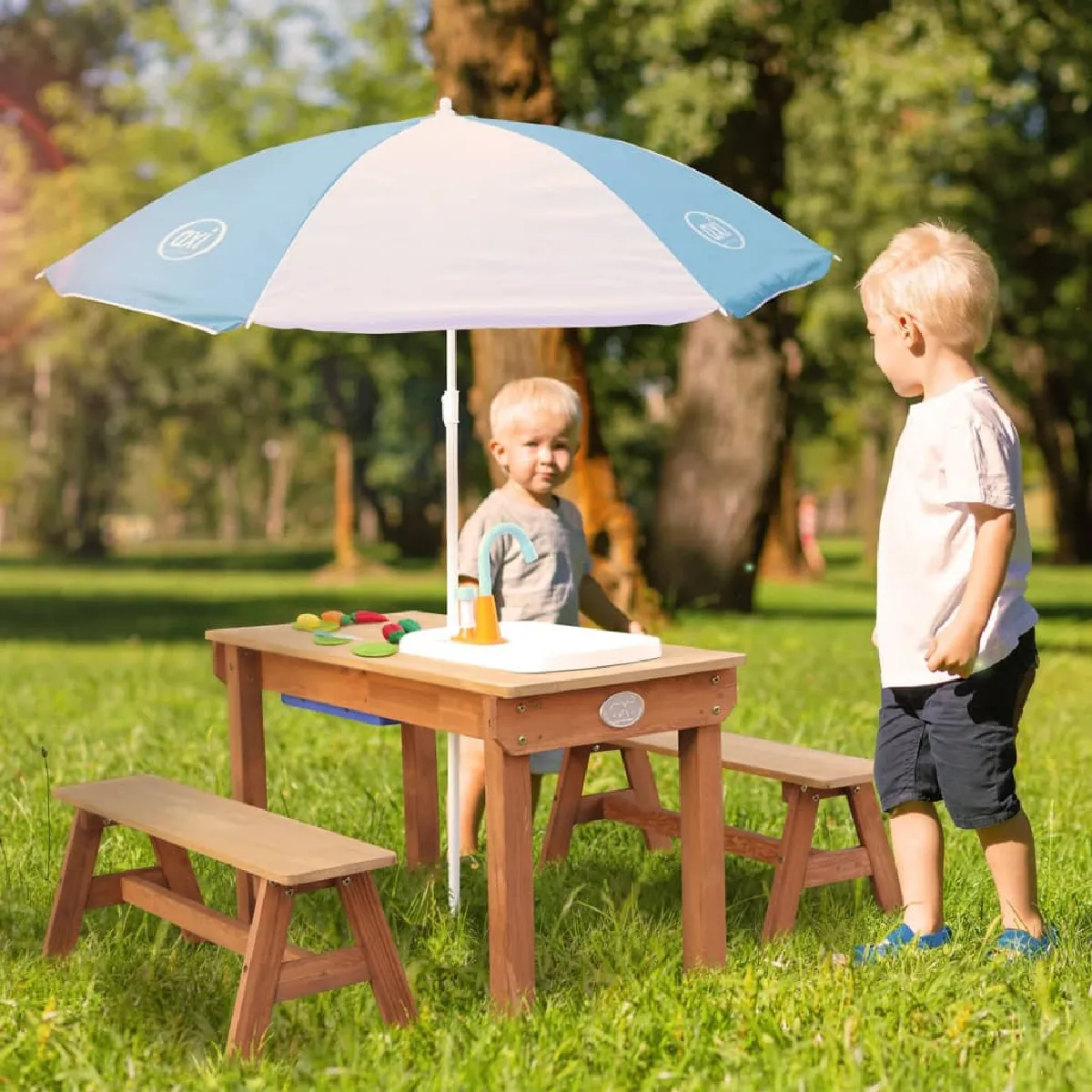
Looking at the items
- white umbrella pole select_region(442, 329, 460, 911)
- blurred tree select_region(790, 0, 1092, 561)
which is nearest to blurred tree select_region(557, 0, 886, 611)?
blurred tree select_region(790, 0, 1092, 561)

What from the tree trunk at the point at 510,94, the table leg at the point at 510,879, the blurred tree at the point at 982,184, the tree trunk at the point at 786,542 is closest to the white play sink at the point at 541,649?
the table leg at the point at 510,879

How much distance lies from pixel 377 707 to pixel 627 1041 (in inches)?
44.8

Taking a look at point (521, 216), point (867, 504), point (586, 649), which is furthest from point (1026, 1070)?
point (867, 504)

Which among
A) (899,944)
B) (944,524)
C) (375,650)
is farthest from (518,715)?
(899,944)

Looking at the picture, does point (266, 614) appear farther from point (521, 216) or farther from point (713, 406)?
point (521, 216)

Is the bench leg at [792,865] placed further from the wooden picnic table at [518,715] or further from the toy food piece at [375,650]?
the toy food piece at [375,650]

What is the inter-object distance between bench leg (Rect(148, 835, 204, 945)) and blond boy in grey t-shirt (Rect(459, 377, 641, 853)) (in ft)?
3.77

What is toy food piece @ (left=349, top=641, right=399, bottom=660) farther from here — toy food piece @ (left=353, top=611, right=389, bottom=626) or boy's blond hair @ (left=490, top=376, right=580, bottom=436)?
boy's blond hair @ (left=490, top=376, right=580, bottom=436)

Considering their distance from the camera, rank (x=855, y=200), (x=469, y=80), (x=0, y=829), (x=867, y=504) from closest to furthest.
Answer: (x=0, y=829) → (x=469, y=80) → (x=855, y=200) → (x=867, y=504)

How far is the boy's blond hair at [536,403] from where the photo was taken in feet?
17.2

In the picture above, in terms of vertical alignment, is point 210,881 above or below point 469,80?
below

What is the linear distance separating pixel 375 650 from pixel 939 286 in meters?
1.84

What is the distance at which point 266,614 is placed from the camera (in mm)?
21203

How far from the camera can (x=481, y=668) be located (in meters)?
4.36
